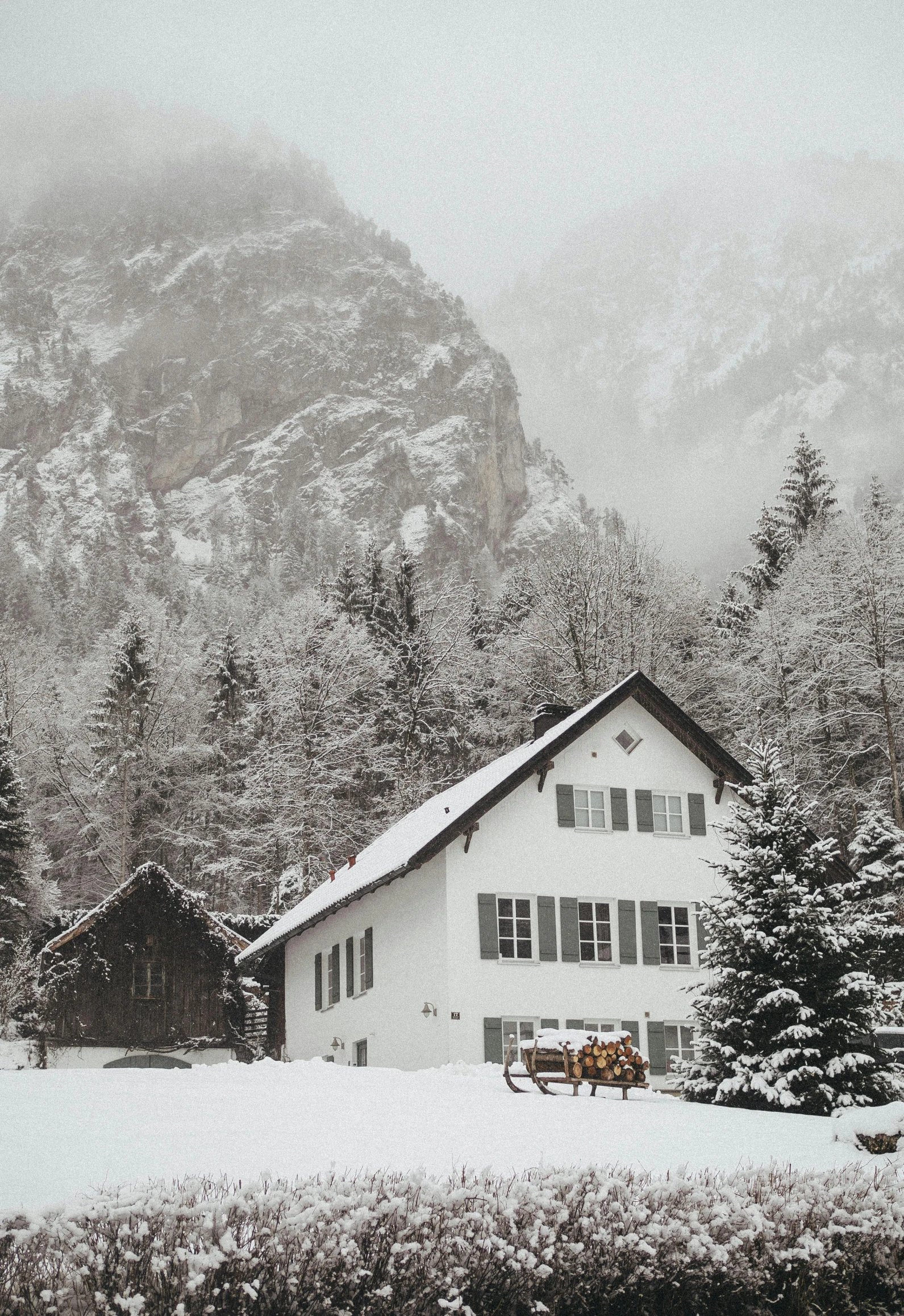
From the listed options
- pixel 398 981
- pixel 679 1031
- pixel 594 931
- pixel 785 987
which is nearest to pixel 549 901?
pixel 594 931

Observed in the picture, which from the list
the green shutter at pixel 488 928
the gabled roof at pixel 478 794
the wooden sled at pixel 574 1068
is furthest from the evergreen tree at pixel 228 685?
the wooden sled at pixel 574 1068

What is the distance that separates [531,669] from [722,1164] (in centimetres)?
3514

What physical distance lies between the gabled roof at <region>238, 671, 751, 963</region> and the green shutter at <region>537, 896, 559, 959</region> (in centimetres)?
239

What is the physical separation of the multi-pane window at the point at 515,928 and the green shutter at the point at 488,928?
8.3 inches

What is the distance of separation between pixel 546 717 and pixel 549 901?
16.2ft

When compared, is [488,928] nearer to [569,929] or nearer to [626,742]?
[569,929]

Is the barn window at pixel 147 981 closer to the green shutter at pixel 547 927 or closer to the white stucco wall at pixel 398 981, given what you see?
the white stucco wall at pixel 398 981

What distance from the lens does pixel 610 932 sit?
2855cm

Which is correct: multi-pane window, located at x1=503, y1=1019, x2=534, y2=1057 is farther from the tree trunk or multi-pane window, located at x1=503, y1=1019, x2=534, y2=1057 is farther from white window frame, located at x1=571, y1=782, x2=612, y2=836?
the tree trunk

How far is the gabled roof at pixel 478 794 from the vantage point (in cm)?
2697

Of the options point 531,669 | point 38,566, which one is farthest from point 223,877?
point 38,566

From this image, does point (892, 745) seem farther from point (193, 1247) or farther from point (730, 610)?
point (193, 1247)

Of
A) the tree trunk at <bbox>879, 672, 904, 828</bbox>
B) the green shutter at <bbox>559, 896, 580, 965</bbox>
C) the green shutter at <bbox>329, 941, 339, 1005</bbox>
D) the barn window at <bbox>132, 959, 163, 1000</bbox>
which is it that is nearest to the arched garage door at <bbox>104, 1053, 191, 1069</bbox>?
the barn window at <bbox>132, 959, 163, 1000</bbox>

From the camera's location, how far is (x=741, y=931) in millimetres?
19594
